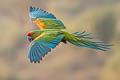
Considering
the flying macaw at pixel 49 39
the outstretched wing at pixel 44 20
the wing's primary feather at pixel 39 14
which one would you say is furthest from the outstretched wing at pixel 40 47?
the wing's primary feather at pixel 39 14

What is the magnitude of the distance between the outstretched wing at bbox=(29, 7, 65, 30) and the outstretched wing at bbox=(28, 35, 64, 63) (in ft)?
2.08

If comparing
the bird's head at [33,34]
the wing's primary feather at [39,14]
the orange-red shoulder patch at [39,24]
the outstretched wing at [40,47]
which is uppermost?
the wing's primary feather at [39,14]

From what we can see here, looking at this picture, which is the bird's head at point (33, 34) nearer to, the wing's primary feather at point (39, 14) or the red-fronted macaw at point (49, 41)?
the red-fronted macaw at point (49, 41)

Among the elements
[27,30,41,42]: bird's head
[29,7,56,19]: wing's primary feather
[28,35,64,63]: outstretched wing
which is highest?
[29,7,56,19]: wing's primary feather

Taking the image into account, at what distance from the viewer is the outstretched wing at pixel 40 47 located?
315cm

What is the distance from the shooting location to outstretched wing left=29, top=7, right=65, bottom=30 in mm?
4070

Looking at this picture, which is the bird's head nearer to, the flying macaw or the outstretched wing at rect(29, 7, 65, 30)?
the flying macaw

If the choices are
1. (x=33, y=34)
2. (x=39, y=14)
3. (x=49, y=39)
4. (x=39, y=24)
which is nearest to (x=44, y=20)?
(x=39, y=24)

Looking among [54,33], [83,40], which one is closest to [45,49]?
[54,33]

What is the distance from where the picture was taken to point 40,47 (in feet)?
10.7

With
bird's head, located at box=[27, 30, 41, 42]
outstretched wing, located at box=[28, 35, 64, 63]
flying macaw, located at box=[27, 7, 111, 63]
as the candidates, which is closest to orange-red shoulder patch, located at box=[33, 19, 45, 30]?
flying macaw, located at box=[27, 7, 111, 63]

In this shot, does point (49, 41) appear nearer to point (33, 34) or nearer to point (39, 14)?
point (33, 34)

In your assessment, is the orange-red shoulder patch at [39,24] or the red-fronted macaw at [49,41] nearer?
the red-fronted macaw at [49,41]

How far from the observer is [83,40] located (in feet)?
11.9
